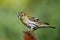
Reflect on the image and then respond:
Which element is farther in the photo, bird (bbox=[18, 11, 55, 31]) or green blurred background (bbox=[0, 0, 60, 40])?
green blurred background (bbox=[0, 0, 60, 40])

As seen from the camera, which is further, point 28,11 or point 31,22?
point 28,11

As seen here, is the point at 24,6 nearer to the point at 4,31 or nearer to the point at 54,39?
the point at 4,31

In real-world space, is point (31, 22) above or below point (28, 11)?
below

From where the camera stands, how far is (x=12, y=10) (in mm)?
4742

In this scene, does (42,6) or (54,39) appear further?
(42,6)

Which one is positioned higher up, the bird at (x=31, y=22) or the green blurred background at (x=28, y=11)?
the green blurred background at (x=28, y=11)

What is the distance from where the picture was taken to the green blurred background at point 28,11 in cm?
418

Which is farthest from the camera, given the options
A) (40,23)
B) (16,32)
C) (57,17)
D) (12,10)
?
(12,10)

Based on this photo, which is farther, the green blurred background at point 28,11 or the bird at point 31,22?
the green blurred background at point 28,11

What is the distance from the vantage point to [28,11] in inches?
170

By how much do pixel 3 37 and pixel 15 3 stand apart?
798 millimetres

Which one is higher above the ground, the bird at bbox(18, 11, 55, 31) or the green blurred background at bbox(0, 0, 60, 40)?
the green blurred background at bbox(0, 0, 60, 40)

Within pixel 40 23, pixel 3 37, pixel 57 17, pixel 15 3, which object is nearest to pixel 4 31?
pixel 3 37

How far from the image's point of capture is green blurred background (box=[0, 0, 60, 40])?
418 cm
